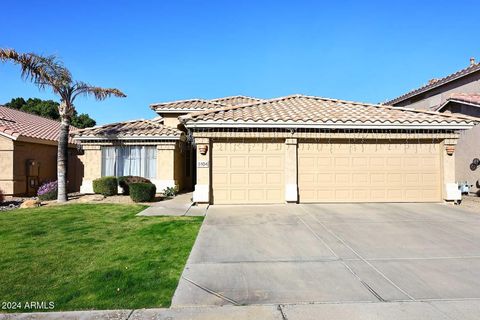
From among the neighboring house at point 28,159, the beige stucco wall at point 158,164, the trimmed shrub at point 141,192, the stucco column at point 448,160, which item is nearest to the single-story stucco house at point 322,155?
the stucco column at point 448,160

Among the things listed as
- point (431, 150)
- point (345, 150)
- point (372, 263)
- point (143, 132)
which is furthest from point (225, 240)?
point (143, 132)

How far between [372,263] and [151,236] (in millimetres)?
4693

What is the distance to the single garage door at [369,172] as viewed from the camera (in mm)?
12039

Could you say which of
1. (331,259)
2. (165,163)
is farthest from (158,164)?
(331,259)

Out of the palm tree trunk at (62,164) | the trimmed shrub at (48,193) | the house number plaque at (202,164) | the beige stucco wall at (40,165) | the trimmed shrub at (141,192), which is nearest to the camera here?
the house number plaque at (202,164)

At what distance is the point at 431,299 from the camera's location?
14.2ft

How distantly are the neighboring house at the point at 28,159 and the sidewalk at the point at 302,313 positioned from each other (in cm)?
1366

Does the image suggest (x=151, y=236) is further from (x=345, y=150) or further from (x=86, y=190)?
(x=86, y=190)

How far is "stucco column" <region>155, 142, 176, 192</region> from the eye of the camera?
16.2 m

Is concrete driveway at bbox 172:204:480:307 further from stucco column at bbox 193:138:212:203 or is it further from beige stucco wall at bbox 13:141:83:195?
beige stucco wall at bbox 13:141:83:195

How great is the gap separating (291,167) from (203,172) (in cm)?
317

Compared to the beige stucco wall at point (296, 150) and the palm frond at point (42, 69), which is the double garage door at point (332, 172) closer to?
the beige stucco wall at point (296, 150)

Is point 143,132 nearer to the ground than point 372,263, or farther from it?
farther from it

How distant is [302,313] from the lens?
3.95 meters
